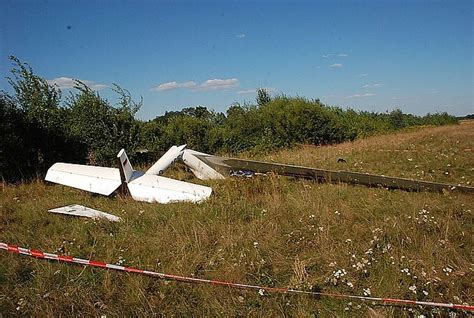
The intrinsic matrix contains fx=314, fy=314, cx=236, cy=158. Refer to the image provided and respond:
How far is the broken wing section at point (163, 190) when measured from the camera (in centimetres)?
570

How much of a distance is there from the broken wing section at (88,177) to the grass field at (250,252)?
1.22 feet

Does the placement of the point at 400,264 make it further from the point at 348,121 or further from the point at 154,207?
the point at 348,121

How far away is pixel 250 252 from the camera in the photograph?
144 inches

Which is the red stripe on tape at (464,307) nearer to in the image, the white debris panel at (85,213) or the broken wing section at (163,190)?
the broken wing section at (163,190)

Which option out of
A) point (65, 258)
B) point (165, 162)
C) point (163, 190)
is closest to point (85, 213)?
point (163, 190)

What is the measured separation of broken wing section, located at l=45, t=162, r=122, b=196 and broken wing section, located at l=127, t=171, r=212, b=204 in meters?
0.41

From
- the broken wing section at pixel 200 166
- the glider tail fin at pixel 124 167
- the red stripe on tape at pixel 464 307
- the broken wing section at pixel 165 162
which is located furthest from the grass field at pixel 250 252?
the broken wing section at pixel 200 166

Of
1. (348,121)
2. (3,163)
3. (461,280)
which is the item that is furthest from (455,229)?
(348,121)

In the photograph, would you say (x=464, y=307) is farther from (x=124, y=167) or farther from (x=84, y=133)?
(x=84, y=133)

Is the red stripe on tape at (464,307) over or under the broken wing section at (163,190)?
under

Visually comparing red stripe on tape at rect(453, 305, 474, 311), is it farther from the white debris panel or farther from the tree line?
the tree line

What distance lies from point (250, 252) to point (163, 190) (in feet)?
9.04

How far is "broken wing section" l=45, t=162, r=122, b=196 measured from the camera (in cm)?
624

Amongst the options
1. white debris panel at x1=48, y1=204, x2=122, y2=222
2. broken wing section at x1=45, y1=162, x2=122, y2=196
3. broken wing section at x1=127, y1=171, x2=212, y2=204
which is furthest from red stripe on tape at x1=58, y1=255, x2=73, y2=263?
broken wing section at x1=45, y1=162, x2=122, y2=196
